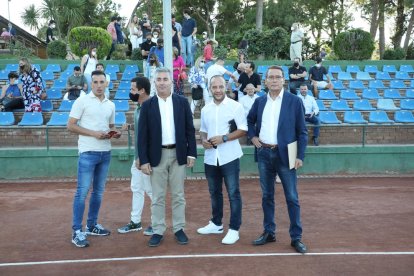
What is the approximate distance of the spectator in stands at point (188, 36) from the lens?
52.1ft

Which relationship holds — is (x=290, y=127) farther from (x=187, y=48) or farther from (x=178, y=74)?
(x=187, y=48)

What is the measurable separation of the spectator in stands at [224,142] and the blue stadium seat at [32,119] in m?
7.25

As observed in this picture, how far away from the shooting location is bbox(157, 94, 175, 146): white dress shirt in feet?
18.7

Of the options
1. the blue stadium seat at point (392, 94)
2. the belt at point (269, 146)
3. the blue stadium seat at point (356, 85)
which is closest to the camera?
the belt at point (269, 146)

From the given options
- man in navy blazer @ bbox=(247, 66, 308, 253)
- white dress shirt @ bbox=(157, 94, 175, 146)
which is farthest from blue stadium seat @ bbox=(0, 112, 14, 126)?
man in navy blazer @ bbox=(247, 66, 308, 253)

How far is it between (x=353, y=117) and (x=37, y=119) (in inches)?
329

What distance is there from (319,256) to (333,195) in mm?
3578

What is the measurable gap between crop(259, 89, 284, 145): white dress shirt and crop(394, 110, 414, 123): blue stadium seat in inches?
330

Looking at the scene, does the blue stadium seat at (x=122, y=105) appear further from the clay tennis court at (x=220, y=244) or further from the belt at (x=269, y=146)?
the belt at (x=269, y=146)

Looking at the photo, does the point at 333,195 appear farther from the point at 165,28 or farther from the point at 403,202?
the point at 165,28

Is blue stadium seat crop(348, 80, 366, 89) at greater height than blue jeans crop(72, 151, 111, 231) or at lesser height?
greater

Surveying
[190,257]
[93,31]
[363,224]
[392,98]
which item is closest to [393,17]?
[392,98]

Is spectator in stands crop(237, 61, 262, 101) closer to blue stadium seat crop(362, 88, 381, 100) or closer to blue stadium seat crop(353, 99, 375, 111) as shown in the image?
blue stadium seat crop(353, 99, 375, 111)

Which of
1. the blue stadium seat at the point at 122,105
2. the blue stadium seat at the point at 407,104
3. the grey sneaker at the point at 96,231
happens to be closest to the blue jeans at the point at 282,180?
the grey sneaker at the point at 96,231
